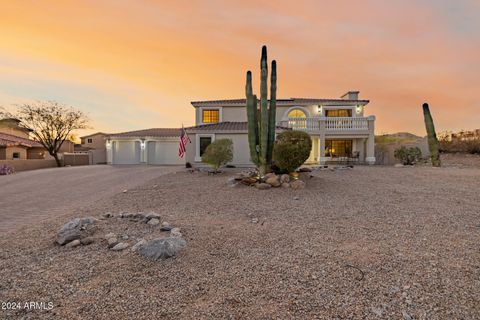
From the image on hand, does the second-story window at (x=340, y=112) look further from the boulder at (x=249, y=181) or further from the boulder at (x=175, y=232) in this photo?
the boulder at (x=175, y=232)

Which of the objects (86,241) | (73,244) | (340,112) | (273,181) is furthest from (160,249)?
(340,112)

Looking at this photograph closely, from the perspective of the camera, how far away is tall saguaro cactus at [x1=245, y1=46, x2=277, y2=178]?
971cm

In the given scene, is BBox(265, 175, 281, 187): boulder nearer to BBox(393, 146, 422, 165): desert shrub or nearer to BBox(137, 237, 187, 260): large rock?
BBox(137, 237, 187, 260): large rock

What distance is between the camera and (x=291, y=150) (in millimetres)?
9234

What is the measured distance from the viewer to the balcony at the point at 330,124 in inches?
741

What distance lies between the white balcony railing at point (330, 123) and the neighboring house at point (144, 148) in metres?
13.4

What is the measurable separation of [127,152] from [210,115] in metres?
11.5

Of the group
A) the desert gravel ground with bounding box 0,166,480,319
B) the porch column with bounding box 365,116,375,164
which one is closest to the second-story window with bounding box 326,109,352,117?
the porch column with bounding box 365,116,375,164

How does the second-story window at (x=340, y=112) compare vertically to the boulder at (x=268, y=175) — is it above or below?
above

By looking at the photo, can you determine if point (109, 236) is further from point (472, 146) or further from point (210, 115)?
point (472, 146)

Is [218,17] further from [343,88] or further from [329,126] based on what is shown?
[343,88]

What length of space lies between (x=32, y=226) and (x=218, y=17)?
525 inches

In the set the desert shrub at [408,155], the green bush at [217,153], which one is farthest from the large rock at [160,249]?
the desert shrub at [408,155]

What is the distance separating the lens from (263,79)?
9898mm
